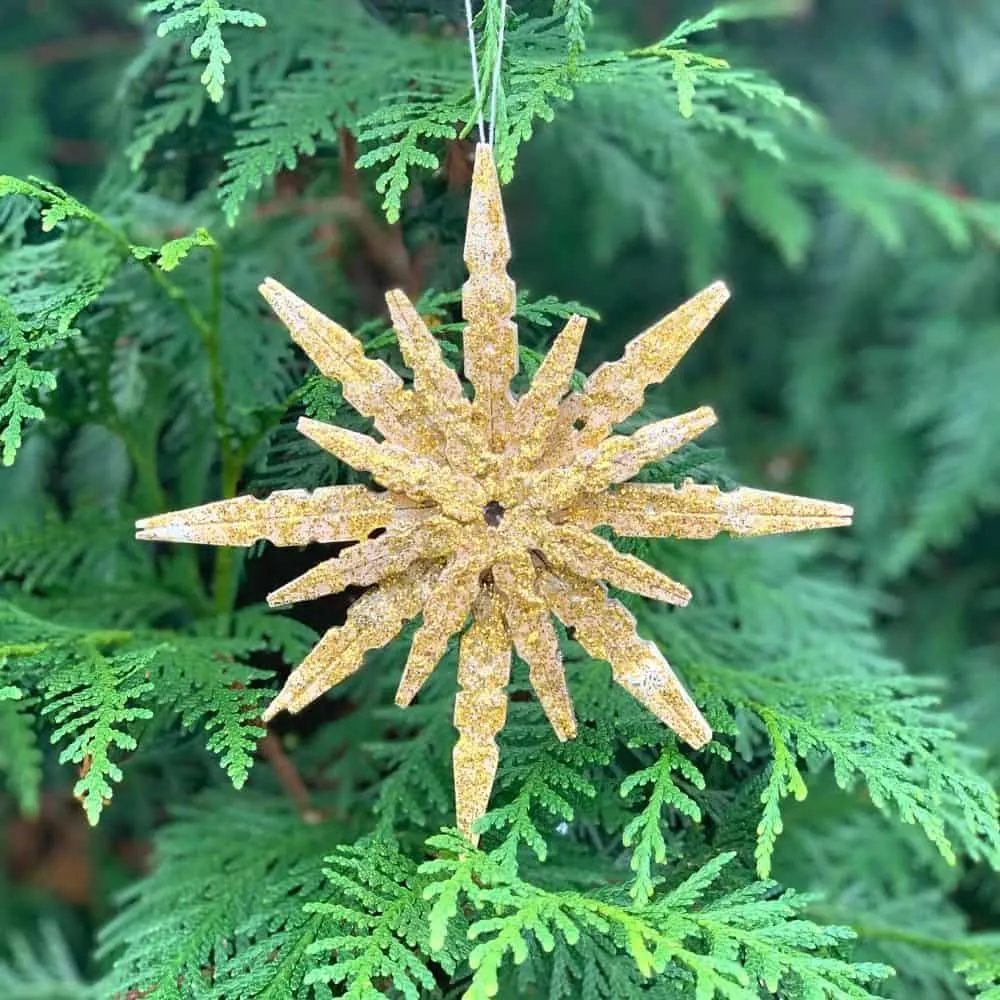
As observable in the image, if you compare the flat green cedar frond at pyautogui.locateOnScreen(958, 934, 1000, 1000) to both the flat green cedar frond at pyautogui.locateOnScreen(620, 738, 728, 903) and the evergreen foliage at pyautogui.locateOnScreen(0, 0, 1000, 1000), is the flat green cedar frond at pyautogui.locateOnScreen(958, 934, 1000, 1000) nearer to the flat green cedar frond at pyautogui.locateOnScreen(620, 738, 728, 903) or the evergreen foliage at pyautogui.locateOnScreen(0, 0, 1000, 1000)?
the evergreen foliage at pyautogui.locateOnScreen(0, 0, 1000, 1000)

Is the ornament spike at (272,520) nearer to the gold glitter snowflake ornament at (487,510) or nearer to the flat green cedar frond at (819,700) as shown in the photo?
the gold glitter snowflake ornament at (487,510)

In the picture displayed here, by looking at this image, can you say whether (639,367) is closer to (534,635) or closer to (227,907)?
(534,635)

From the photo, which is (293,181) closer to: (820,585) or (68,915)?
(820,585)

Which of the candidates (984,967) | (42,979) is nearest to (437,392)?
(984,967)

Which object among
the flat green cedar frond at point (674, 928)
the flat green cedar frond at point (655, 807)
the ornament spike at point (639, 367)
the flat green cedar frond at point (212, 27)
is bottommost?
the flat green cedar frond at point (674, 928)

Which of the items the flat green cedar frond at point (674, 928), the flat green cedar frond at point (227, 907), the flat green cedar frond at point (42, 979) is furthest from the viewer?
the flat green cedar frond at point (42, 979)

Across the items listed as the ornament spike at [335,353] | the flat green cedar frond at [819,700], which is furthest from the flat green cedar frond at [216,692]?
the flat green cedar frond at [819,700]
